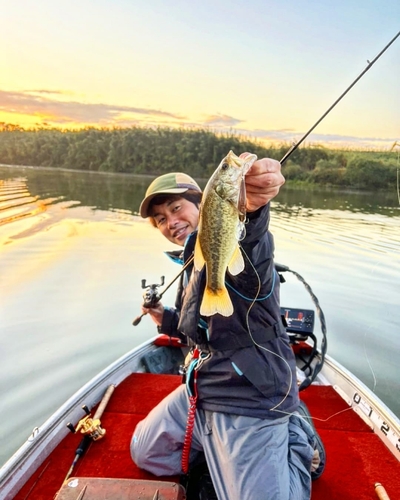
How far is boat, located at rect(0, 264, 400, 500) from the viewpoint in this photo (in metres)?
2.29

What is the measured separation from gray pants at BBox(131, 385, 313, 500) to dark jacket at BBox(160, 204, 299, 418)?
94 mm

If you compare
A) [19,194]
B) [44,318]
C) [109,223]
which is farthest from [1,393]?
[19,194]

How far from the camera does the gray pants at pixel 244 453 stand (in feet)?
6.48

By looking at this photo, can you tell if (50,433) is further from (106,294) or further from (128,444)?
(106,294)

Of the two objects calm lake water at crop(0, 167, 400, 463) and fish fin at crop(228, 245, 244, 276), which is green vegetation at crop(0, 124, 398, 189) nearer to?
calm lake water at crop(0, 167, 400, 463)

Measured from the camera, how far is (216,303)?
179cm

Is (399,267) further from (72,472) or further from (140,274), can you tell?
(72,472)

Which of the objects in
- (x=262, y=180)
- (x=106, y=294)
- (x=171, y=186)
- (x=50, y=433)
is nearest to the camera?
(x=262, y=180)

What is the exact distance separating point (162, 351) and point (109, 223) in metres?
15.7

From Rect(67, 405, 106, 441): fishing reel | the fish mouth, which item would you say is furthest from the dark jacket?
Rect(67, 405, 106, 441): fishing reel

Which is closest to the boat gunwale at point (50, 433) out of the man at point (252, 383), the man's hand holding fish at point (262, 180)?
the man at point (252, 383)

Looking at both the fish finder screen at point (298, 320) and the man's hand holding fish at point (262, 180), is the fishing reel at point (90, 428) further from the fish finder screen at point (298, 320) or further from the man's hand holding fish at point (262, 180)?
the fish finder screen at point (298, 320)

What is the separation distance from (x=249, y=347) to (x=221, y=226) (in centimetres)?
84

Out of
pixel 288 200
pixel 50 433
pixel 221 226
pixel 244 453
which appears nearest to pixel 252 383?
pixel 244 453
